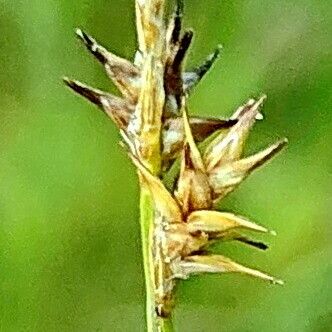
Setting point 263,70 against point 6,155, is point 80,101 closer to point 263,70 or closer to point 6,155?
point 6,155

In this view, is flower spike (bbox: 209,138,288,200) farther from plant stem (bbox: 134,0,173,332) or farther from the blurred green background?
the blurred green background

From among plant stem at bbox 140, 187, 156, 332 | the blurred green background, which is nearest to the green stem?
plant stem at bbox 140, 187, 156, 332

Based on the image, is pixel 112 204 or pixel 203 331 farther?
pixel 112 204

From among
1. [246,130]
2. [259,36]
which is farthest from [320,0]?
[246,130]

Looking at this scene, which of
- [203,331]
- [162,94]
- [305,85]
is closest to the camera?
[162,94]

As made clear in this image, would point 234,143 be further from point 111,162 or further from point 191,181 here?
point 111,162

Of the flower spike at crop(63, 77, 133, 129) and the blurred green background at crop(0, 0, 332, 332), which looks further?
the blurred green background at crop(0, 0, 332, 332)

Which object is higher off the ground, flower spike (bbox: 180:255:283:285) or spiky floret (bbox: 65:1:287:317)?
spiky floret (bbox: 65:1:287:317)

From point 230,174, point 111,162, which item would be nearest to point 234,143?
point 230,174
